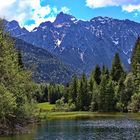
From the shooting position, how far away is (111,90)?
149375 mm

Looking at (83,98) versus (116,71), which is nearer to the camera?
(83,98)

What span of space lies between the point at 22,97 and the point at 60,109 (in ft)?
353

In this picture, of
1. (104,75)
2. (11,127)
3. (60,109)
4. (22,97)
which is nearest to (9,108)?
(11,127)

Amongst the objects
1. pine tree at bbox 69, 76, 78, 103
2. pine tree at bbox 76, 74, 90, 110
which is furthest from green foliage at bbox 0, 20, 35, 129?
pine tree at bbox 69, 76, 78, 103

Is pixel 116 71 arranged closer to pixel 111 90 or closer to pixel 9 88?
pixel 111 90

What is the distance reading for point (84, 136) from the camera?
6262cm

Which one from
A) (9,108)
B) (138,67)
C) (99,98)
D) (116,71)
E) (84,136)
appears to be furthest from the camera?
(116,71)

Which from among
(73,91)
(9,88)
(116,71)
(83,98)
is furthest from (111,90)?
(9,88)

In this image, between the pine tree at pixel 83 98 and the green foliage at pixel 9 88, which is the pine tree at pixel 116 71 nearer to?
the pine tree at pixel 83 98

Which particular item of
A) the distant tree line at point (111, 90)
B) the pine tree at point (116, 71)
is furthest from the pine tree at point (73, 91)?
the pine tree at point (116, 71)

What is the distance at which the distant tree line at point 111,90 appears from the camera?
460 feet

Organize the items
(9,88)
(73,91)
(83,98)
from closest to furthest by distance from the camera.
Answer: (9,88)
(83,98)
(73,91)

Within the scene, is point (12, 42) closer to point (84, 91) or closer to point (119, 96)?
point (119, 96)

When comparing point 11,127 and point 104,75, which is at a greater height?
point 104,75
